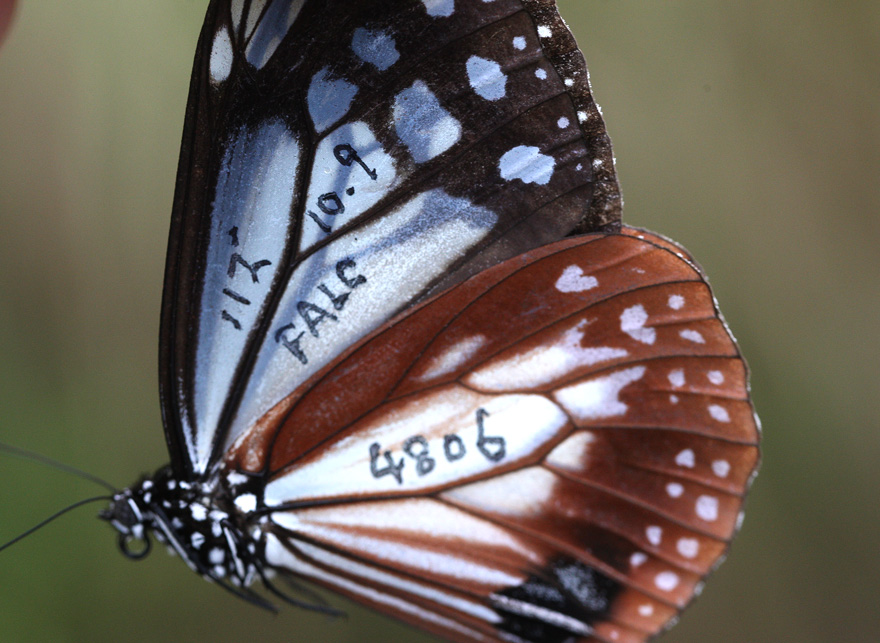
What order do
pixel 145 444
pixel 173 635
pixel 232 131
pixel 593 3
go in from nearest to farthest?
1. pixel 232 131
2. pixel 173 635
3. pixel 145 444
4. pixel 593 3

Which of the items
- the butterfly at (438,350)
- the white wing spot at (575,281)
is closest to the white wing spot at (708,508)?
the butterfly at (438,350)

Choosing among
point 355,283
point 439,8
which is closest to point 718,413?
point 355,283

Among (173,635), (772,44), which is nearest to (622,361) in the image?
(173,635)

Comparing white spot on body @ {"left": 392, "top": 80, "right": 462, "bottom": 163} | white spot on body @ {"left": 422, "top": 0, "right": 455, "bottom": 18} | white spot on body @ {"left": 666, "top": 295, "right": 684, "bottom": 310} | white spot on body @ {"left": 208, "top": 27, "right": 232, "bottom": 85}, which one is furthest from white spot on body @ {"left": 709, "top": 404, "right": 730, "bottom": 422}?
white spot on body @ {"left": 208, "top": 27, "right": 232, "bottom": 85}

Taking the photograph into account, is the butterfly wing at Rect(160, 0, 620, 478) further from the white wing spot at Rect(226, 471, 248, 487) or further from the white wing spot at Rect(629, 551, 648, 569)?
the white wing spot at Rect(629, 551, 648, 569)

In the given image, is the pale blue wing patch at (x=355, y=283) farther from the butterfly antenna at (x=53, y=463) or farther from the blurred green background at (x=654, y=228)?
the blurred green background at (x=654, y=228)

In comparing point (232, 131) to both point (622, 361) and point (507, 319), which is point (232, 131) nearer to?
point (507, 319)

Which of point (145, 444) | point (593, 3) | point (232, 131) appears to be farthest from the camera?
point (593, 3)
